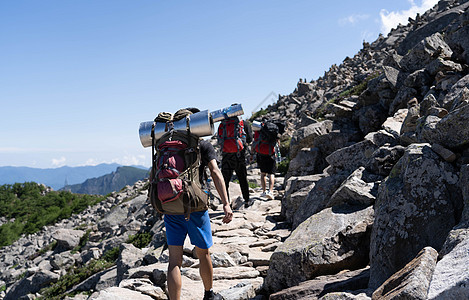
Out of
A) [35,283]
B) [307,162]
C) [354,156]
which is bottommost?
[35,283]

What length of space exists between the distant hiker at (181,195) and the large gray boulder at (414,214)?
93.0 inches

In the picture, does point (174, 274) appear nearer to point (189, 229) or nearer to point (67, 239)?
point (189, 229)


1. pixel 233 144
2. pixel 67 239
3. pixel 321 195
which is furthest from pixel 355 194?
pixel 67 239

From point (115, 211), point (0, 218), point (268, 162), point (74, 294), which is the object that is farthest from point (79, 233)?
point (0, 218)

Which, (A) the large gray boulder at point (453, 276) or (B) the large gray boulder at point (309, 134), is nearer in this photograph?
(A) the large gray boulder at point (453, 276)

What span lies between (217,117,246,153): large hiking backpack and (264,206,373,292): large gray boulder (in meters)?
5.69

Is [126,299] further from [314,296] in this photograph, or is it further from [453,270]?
[453,270]

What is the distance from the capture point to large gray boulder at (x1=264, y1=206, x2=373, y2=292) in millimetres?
5273

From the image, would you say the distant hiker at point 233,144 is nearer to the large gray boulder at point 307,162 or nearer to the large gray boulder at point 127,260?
the large gray boulder at point 307,162

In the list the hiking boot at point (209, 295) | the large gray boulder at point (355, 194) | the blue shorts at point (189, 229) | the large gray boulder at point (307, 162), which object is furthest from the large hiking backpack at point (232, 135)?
the hiking boot at point (209, 295)

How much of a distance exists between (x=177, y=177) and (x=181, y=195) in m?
0.28

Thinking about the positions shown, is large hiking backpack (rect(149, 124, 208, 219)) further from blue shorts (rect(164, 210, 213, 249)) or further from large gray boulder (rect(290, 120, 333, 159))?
large gray boulder (rect(290, 120, 333, 159))

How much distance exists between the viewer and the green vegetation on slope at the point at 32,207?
4425 centimetres

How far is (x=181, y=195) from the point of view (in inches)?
191
